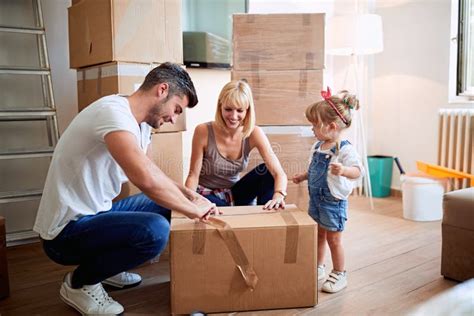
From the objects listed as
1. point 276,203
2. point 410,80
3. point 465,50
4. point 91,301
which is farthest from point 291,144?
point 465,50

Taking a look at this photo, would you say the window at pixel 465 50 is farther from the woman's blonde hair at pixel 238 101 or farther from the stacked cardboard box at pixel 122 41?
the stacked cardboard box at pixel 122 41

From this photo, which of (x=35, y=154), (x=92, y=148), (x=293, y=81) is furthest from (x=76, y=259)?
(x=293, y=81)

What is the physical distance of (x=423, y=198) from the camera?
2865mm

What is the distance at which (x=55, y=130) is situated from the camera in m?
2.41

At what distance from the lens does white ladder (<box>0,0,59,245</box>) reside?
2.26 meters

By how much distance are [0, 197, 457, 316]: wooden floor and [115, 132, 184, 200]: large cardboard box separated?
1.26 ft

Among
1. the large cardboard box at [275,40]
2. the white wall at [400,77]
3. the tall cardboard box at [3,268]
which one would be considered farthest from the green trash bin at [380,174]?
the tall cardboard box at [3,268]

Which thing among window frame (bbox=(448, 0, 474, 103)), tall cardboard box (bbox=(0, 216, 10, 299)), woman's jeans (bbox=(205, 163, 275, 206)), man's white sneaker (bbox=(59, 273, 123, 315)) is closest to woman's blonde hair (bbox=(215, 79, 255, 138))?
woman's jeans (bbox=(205, 163, 275, 206))

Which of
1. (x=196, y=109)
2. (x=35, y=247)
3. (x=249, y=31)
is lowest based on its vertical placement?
(x=35, y=247)

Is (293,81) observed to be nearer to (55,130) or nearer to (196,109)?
(196,109)

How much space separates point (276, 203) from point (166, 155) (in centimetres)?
68

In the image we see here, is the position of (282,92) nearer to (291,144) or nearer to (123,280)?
(291,144)

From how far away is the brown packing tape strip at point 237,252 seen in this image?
1.52 metres

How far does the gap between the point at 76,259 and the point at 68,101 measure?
4.22ft
